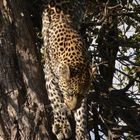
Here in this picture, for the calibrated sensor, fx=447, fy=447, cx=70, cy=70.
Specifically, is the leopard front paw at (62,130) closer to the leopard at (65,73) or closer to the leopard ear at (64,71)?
the leopard at (65,73)

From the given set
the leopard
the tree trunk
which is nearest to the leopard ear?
the leopard

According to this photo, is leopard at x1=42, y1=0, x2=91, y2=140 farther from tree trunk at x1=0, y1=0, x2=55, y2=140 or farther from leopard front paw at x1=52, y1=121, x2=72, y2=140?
tree trunk at x1=0, y1=0, x2=55, y2=140

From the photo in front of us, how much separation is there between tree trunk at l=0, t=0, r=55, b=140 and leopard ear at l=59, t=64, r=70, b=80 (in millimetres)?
428

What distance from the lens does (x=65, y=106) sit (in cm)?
483

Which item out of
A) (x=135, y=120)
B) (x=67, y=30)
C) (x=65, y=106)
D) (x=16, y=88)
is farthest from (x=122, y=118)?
(x=16, y=88)

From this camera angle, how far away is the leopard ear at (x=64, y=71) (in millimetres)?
4686

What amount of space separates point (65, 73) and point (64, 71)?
1.0 inches

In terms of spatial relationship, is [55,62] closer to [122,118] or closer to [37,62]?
[37,62]

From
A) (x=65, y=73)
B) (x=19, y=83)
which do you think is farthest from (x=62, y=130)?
(x=19, y=83)

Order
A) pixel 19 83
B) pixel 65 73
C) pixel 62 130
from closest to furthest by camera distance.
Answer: pixel 19 83, pixel 62 130, pixel 65 73

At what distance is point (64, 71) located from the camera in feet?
15.5

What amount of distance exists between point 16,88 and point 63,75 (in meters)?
0.88

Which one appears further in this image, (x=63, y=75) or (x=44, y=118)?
(x=63, y=75)

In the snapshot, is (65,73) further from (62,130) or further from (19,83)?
(19,83)
